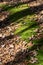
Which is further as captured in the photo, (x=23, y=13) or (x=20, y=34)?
(x=23, y=13)

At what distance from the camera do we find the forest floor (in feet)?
34.6

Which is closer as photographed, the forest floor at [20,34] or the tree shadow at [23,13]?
the forest floor at [20,34]

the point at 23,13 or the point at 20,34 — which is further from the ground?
the point at 23,13

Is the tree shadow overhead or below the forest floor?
overhead

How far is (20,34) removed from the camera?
508 inches

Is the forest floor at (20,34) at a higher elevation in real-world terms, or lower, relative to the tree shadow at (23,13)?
lower

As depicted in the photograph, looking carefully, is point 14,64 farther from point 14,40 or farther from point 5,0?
point 5,0

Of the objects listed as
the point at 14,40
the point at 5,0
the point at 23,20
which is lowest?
the point at 14,40

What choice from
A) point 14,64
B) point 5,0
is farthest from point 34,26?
point 5,0

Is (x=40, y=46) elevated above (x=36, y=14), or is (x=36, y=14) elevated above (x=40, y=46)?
(x=36, y=14)

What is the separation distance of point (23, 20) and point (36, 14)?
4.13ft

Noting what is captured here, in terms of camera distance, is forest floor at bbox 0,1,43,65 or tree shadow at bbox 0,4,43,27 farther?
tree shadow at bbox 0,4,43,27

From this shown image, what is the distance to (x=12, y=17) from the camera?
15.9 metres

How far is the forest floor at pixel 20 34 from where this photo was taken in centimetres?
1054
